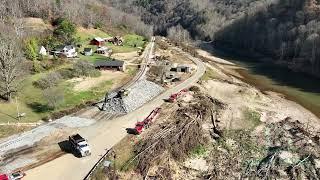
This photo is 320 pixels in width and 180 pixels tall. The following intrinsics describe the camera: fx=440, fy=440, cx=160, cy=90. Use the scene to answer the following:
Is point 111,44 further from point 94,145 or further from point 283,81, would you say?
point 94,145

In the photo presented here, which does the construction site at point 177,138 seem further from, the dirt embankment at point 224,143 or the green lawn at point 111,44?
the green lawn at point 111,44

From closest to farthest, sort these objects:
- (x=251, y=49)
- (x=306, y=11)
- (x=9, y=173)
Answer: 1. (x=9, y=173)
2. (x=306, y=11)
3. (x=251, y=49)

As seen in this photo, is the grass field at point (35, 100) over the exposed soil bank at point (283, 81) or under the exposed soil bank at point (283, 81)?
over

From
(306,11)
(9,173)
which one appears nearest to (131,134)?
(9,173)

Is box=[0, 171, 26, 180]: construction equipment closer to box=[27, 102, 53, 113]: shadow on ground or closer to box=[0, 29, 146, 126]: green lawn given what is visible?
box=[0, 29, 146, 126]: green lawn

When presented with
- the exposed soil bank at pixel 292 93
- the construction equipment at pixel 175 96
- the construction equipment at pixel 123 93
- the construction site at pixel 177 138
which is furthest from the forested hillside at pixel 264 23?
the construction equipment at pixel 175 96

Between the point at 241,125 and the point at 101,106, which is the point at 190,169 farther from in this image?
the point at 101,106

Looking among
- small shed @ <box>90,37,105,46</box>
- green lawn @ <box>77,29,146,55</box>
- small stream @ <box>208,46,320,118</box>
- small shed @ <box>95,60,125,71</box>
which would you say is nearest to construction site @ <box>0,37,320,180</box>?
small stream @ <box>208,46,320,118</box>
